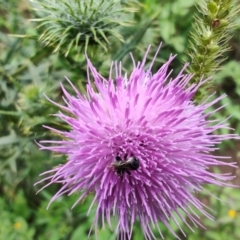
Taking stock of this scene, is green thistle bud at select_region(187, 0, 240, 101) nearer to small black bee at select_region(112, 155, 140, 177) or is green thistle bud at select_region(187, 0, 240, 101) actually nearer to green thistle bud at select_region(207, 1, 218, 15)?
green thistle bud at select_region(207, 1, 218, 15)

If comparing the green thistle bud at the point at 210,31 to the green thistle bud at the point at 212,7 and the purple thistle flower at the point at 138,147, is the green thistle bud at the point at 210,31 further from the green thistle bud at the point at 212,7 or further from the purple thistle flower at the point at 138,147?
the purple thistle flower at the point at 138,147

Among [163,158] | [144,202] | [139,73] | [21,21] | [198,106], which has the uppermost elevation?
[21,21]

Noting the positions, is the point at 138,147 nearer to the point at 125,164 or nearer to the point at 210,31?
the point at 125,164

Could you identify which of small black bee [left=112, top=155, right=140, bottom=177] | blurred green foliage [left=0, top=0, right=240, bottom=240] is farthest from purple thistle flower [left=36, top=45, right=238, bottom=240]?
blurred green foliage [left=0, top=0, right=240, bottom=240]

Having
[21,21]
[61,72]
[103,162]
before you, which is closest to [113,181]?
[103,162]

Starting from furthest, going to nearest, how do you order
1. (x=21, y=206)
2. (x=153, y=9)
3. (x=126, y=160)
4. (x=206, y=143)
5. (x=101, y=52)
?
(x=21, y=206)
(x=153, y=9)
(x=101, y=52)
(x=206, y=143)
(x=126, y=160)

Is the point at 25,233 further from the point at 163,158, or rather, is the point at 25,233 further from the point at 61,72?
the point at 163,158

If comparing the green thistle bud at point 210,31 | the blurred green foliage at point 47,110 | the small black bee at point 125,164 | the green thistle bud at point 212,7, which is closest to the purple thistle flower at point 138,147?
the small black bee at point 125,164
